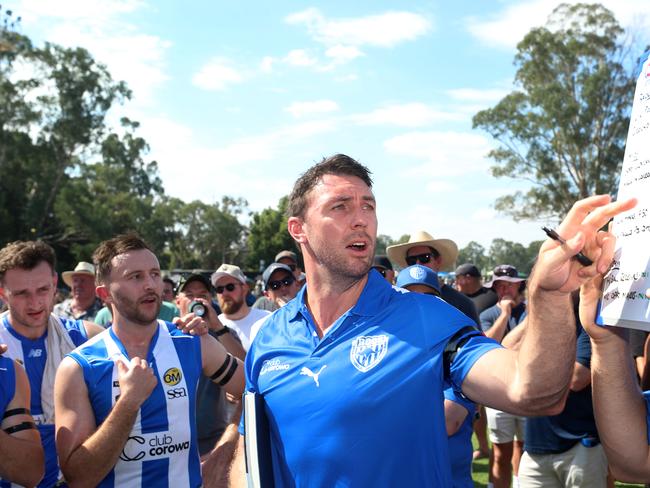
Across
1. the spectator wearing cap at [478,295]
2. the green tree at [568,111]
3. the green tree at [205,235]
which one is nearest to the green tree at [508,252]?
the green tree at [205,235]

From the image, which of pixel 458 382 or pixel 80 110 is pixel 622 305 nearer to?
pixel 458 382

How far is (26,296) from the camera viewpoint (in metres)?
4.13

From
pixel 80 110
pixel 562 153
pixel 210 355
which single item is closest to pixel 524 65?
pixel 562 153

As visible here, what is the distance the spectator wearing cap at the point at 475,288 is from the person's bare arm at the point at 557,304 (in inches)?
264

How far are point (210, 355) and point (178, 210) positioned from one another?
82777 mm

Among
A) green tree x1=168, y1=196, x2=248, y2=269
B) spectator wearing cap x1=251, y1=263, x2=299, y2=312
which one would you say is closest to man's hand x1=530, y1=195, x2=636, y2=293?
spectator wearing cap x1=251, y1=263, x2=299, y2=312

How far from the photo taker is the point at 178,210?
84062mm

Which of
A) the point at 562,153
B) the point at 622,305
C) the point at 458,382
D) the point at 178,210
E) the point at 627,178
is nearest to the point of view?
the point at 622,305

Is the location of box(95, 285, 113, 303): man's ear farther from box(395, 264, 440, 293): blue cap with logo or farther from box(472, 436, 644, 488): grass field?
box(472, 436, 644, 488): grass field

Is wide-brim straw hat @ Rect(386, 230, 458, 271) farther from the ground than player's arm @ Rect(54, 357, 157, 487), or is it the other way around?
wide-brim straw hat @ Rect(386, 230, 458, 271)

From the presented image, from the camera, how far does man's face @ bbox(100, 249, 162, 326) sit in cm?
349

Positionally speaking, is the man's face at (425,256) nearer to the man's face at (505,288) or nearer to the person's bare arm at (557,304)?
the man's face at (505,288)

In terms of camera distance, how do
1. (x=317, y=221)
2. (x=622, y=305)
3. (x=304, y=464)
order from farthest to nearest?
(x=317, y=221) < (x=304, y=464) < (x=622, y=305)

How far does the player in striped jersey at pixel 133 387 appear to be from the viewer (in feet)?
9.61
